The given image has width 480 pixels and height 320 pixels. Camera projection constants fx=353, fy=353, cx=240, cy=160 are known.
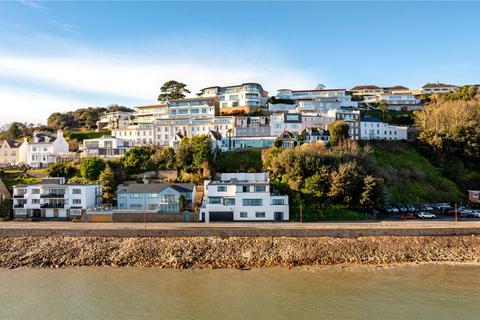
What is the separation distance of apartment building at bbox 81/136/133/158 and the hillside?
29748 millimetres

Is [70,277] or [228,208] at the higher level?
[228,208]

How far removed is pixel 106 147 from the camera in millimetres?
43938

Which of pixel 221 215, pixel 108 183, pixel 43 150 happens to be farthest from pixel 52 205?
pixel 43 150

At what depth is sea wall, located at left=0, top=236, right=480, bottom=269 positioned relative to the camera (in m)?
21.4

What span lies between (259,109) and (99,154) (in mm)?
24317

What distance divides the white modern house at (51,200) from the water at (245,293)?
33.9ft

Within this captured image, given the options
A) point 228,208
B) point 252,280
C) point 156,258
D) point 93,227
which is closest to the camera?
point 252,280

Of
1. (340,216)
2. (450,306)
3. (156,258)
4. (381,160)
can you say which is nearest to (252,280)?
(156,258)

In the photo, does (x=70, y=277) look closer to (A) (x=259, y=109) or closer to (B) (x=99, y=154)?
(B) (x=99, y=154)

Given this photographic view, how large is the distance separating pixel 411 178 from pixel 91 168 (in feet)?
112

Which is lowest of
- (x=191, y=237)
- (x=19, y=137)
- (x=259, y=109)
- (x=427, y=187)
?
(x=191, y=237)

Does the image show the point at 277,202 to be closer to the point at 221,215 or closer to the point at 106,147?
the point at 221,215

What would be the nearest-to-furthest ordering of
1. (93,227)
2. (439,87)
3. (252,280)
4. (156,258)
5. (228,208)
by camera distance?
(252,280), (156,258), (93,227), (228,208), (439,87)

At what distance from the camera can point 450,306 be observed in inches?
632
